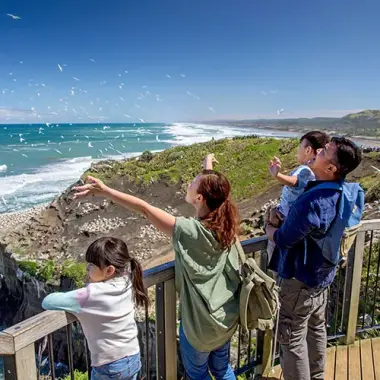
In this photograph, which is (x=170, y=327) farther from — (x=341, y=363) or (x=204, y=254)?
(x=341, y=363)

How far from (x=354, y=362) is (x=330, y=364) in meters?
0.21

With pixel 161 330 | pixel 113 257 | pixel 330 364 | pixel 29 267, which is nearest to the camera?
pixel 113 257

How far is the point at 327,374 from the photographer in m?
3.09

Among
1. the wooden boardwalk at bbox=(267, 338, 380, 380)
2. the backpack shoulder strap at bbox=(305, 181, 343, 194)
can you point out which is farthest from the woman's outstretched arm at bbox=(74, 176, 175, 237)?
the wooden boardwalk at bbox=(267, 338, 380, 380)

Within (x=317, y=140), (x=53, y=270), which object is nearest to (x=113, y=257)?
(x=317, y=140)

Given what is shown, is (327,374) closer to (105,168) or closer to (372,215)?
(372,215)

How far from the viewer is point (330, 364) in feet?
10.5

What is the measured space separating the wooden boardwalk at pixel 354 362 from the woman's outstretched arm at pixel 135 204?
1907 millimetres

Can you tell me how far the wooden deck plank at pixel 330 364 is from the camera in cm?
307

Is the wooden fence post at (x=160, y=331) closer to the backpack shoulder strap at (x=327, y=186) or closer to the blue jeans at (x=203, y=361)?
the blue jeans at (x=203, y=361)

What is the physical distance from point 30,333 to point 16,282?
44.2 feet

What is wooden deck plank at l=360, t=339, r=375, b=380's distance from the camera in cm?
→ 306

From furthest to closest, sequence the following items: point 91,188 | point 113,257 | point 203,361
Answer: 1. point 203,361
2. point 91,188
3. point 113,257

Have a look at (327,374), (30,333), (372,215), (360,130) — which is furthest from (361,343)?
(360,130)
